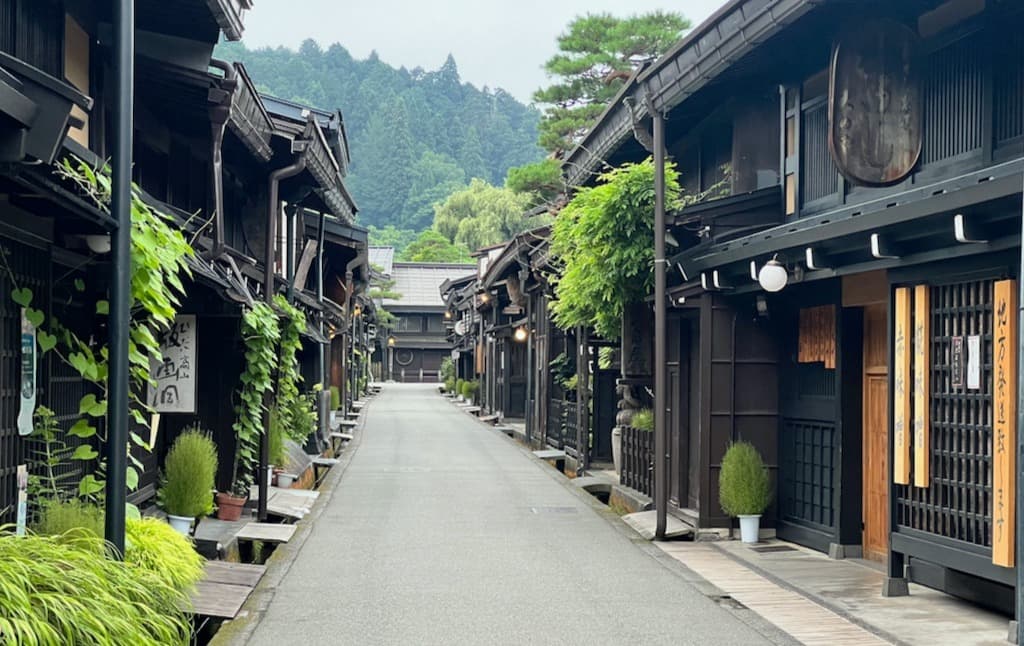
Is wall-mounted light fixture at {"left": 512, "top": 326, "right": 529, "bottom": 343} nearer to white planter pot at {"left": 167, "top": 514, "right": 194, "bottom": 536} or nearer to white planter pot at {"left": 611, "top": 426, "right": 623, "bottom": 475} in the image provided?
white planter pot at {"left": 611, "top": 426, "right": 623, "bottom": 475}

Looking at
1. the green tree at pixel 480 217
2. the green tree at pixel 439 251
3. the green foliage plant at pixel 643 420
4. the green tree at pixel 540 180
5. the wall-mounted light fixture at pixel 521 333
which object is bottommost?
the green foliage plant at pixel 643 420

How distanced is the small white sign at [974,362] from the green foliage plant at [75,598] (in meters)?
6.75

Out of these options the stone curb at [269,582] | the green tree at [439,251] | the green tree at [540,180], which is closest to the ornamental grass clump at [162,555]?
the stone curb at [269,582]

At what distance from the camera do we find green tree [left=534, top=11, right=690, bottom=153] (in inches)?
1407

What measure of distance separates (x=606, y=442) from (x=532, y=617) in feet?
50.5

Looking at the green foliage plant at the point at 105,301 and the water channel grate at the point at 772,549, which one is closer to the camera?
the green foliage plant at the point at 105,301

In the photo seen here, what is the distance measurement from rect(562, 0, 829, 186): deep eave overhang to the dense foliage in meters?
0.99

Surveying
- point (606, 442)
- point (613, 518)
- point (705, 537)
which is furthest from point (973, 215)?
point (606, 442)

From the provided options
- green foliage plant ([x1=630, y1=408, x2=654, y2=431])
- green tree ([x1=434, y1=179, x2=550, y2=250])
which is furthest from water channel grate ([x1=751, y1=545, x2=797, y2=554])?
green tree ([x1=434, y1=179, x2=550, y2=250])

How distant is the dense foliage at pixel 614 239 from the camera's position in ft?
55.8

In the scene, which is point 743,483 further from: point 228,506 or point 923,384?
point 228,506

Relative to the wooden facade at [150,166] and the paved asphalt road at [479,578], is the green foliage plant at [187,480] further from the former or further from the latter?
the paved asphalt road at [479,578]

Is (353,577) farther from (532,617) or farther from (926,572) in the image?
(926,572)

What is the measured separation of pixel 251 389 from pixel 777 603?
8.31 metres
